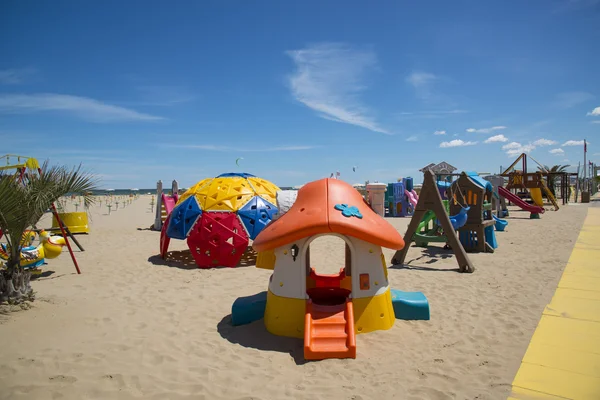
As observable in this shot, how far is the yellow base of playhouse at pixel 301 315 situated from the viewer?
5176 mm

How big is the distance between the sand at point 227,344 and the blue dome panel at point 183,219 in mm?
1235

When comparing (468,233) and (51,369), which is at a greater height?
(468,233)

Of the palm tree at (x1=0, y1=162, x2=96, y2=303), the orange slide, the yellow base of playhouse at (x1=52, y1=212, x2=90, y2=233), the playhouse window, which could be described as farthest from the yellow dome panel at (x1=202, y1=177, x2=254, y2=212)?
the yellow base of playhouse at (x1=52, y1=212, x2=90, y2=233)

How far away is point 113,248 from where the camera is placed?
12.5m

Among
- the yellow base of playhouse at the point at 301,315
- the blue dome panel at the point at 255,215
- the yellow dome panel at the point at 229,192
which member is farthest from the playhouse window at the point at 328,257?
the yellow base of playhouse at the point at 301,315

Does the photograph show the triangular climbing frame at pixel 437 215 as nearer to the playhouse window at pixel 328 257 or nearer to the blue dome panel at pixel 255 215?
the playhouse window at pixel 328 257

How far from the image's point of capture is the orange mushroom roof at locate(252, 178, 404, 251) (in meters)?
4.93

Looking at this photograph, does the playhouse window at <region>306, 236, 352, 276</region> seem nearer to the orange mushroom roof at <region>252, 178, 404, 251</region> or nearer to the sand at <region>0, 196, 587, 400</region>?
the sand at <region>0, 196, 587, 400</region>

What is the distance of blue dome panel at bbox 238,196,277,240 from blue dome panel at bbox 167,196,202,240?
3.72 ft

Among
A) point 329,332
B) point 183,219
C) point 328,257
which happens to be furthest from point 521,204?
point 329,332

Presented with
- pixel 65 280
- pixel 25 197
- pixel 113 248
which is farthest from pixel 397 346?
pixel 113 248

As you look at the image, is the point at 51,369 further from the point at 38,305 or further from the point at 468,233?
the point at 468,233

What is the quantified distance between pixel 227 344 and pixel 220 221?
4766 mm

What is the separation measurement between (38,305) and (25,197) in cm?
180
